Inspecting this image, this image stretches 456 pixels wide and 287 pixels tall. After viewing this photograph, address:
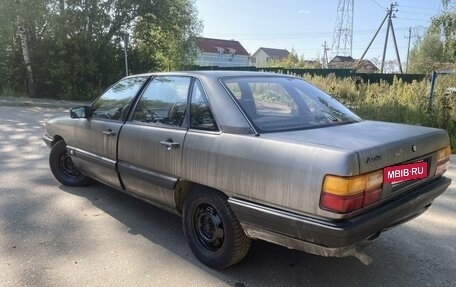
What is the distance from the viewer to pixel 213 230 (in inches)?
129

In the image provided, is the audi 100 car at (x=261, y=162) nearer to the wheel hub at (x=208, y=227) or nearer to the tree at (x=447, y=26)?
the wheel hub at (x=208, y=227)

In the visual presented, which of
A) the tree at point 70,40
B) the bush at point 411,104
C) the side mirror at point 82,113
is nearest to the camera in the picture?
the side mirror at point 82,113

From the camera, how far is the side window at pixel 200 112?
328cm

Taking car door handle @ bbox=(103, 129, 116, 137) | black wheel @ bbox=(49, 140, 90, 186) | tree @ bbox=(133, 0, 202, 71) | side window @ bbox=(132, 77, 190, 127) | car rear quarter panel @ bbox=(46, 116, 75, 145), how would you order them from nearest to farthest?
side window @ bbox=(132, 77, 190, 127) < car door handle @ bbox=(103, 129, 116, 137) < car rear quarter panel @ bbox=(46, 116, 75, 145) < black wheel @ bbox=(49, 140, 90, 186) < tree @ bbox=(133, 0, 202, 71)

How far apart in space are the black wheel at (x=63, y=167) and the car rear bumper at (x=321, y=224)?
3.13m

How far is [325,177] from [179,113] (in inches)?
62.6

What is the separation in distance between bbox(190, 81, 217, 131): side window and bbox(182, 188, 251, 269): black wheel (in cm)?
52

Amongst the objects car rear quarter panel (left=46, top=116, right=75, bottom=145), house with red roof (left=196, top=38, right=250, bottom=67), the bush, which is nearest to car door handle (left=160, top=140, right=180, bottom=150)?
car rear quarter panel (left=46, top=116, right=75, bottom=145)

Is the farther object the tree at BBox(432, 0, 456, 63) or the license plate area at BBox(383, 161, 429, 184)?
the tree at BBox(432, 0, 456, 63)

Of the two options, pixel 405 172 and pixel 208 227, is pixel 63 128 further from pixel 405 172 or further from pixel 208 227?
pixel 405 172

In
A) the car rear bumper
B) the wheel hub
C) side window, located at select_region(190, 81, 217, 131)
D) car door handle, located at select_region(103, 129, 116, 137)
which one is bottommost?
the wheel hub

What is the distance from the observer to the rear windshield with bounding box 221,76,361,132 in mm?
3230

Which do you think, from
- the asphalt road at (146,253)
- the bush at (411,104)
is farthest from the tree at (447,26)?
the asphalt road at (146,253)

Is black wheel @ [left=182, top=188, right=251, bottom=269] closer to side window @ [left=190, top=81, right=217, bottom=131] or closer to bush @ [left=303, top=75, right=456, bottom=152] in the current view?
side window @ [left=190, top=81, right=217, bottom=131]
